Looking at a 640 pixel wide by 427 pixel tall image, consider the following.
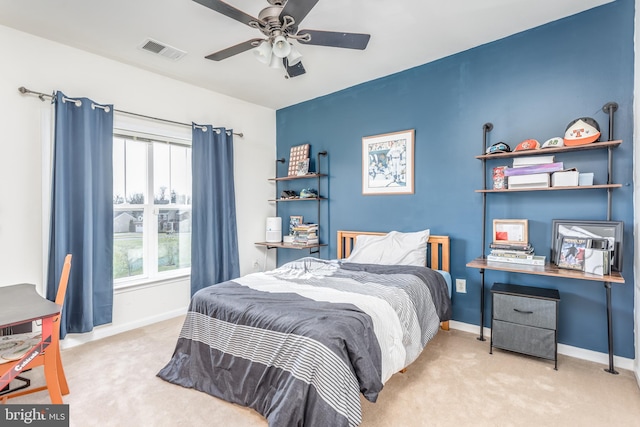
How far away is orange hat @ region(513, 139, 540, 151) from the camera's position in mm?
2523

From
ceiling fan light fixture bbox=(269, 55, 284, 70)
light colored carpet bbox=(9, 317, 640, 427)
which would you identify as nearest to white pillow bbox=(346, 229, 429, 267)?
light colored carpet bbox=(9, 317, 640, 427)

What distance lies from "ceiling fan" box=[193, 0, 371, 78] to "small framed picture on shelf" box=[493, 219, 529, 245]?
1907 millimetres

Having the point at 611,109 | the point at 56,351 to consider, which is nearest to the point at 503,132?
the point at 611,109

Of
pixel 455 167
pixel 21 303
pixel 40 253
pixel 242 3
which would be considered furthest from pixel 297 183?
pixel 21 303

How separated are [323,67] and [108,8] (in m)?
1.84

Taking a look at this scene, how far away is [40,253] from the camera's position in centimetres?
266

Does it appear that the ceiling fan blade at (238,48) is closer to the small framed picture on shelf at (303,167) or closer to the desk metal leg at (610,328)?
the small framed picture on shelf at (303,167)

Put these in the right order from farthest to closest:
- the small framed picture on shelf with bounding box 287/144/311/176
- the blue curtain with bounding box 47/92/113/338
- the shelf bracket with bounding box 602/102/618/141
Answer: the small framed picture on shelf with bounding box 287/144/311/176, the blue curtain with bounding box 47/92/113/338, the shelf bracket with bounding box 602/102/618/141

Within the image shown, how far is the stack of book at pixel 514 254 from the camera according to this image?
246 cm

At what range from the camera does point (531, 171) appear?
8.27 ft

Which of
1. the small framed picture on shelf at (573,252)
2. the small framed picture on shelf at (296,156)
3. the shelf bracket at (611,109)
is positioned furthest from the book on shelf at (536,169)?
the small framed picture on shelf at (296,156)

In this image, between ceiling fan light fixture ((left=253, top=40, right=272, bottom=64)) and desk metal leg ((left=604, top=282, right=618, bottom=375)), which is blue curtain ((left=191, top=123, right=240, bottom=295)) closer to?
ceiling fan light fixture ((left=253, top=40, right=272, bottom=64))

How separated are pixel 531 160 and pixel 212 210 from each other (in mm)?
3213

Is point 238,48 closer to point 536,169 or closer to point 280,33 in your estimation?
point 280,33
